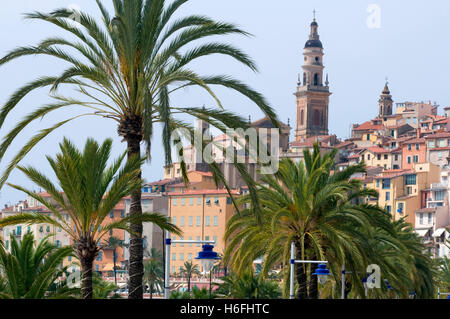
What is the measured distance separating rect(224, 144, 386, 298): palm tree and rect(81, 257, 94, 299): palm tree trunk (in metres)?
7.62

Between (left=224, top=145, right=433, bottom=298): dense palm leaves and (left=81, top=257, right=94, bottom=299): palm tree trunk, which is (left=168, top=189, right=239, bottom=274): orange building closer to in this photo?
(left=224, top=145, right=433, bottom=298): dense palm leaves

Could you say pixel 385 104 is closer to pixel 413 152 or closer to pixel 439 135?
pixel 413 152

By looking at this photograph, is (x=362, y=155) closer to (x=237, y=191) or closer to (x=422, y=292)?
(x=237, y=191)


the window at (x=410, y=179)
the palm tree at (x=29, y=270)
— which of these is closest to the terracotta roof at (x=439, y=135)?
the window at (x=410, y=179)

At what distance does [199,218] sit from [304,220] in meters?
99.4

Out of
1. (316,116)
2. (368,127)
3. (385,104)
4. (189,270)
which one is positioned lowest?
(189,270)

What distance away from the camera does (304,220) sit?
28.3 m

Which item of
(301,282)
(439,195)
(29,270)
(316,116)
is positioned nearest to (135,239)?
(29,270)

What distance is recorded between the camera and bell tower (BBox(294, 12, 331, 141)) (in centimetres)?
17875

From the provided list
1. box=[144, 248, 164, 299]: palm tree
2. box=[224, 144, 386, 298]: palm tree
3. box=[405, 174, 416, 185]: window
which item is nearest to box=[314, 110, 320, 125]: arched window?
box=[405, 174, 416, 185]: window

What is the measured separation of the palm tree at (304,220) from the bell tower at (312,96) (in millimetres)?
148595

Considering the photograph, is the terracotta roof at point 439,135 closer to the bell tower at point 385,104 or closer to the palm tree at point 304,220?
the bell tower at point 385,104
